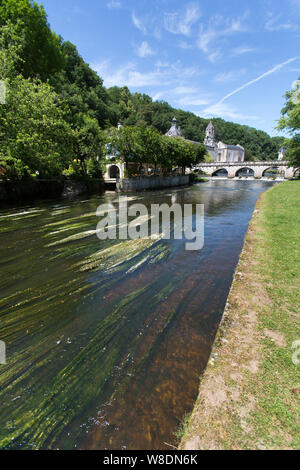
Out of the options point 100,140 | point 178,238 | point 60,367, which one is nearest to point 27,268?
point 60,367

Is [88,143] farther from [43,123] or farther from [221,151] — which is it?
[221,151]

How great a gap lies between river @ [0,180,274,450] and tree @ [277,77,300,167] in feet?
140

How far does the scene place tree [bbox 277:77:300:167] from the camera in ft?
125

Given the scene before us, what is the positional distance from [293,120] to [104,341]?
4962cm

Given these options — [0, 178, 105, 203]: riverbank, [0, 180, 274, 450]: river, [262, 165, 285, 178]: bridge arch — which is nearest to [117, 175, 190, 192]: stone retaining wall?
[0, 178, 105, 203]: riverbank

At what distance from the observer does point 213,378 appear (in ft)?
10.8

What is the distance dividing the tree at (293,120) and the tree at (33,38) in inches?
1568

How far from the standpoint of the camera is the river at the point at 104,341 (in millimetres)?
2990

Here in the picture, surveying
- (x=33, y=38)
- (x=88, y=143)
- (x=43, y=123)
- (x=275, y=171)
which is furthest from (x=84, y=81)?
(x=275, y=171)

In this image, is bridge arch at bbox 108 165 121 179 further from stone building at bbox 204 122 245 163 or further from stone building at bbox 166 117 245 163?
stone building at bbox 204 122 245 163

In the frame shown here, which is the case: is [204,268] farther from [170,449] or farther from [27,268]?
[27,268]

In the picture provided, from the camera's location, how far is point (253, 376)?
3.21m

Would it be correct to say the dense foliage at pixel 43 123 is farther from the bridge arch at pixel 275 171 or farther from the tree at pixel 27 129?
the bridge arch at pixel 275 171

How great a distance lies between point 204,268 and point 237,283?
195 centimetres
